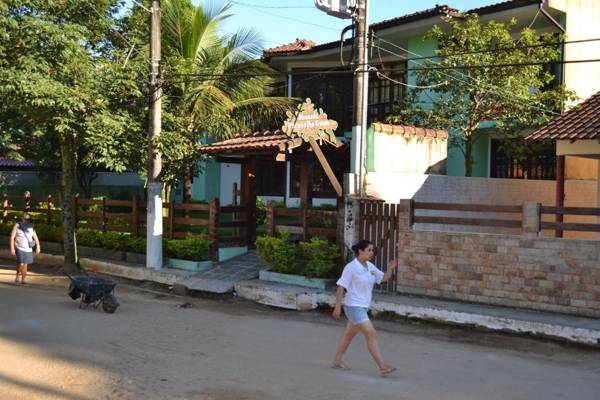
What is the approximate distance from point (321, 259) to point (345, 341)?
16.2 feet

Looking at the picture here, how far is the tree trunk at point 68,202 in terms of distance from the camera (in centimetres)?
1528

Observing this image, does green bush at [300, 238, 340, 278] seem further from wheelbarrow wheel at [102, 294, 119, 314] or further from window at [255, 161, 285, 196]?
window at [255, 161, 285, 196]

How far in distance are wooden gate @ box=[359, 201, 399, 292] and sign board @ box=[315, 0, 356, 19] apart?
367 cm

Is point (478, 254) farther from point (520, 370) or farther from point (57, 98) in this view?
point (57, 98)

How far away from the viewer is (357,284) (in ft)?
22.2

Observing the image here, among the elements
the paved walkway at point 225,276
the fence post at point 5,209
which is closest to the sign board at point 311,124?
the paved walkway at point 225,276

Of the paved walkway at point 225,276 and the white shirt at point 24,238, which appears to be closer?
the paved walkway at point 225,276

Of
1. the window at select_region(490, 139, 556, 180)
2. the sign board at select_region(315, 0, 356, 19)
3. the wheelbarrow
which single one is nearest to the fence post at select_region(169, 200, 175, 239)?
the wheelbarrow

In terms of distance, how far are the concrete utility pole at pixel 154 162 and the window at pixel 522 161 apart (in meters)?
9.02

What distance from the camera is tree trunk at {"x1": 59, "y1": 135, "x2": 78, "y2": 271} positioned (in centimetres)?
1528

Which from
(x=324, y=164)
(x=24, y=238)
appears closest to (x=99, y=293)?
(x=24, y=238)

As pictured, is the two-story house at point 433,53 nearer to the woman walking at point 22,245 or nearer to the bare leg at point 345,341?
the bare leg at point 345,341

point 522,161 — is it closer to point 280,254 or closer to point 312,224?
point 312,224

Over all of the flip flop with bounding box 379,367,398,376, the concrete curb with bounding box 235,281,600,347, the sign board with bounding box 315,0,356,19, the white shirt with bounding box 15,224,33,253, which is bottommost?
Result: the flip flop with bounding box 379,367,398,376
